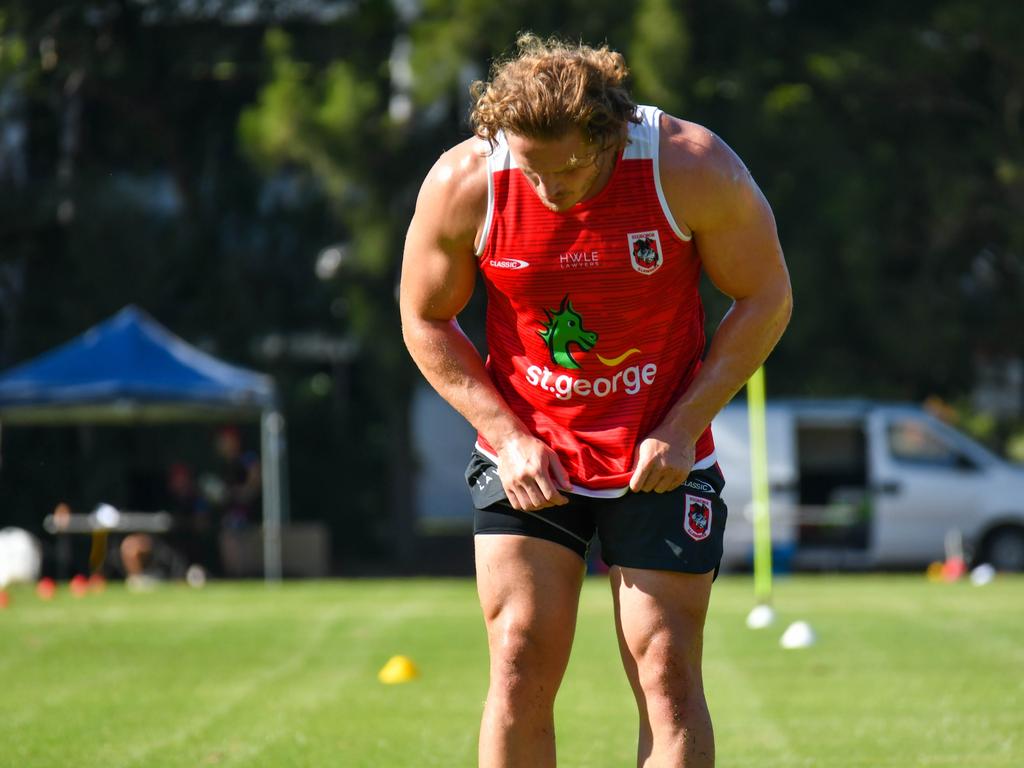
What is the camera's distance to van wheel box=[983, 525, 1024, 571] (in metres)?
19.8

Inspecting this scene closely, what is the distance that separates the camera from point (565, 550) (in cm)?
432

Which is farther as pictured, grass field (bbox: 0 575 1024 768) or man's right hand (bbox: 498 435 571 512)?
grass field (bbox: 0 575 1024 768)

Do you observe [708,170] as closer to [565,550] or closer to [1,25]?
[565,550]

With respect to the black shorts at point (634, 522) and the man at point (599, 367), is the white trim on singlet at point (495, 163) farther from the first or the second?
the black shorts at point (634, 522)

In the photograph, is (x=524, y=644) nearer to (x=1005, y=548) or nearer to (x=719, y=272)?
(x=719, y=272)

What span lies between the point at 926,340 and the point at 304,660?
46.9 feet

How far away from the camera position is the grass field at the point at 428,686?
266 inches

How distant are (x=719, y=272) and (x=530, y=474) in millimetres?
690

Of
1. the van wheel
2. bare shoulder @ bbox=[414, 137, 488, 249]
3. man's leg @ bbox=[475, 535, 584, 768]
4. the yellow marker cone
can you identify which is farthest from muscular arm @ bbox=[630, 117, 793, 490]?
the van wheel

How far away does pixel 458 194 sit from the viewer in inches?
164

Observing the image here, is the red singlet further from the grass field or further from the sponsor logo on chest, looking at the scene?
the grass field

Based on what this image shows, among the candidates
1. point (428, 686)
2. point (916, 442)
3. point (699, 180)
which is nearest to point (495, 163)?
point (699, 180)

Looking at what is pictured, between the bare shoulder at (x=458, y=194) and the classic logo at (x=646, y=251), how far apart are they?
0.37m

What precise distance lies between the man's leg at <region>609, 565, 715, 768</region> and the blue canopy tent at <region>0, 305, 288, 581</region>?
564 inches
